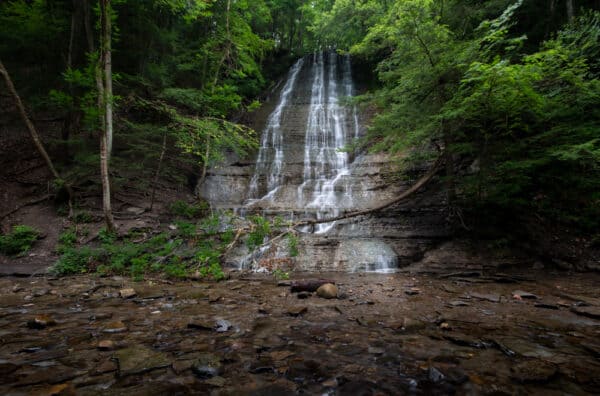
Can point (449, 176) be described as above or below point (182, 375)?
above

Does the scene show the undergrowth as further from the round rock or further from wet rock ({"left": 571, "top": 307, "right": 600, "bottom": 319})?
wet rock ({"left": 571, "top": 307, "right": 600, "bottom": 319})

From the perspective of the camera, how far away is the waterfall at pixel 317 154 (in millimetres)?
12438

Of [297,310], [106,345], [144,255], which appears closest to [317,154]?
[144,255]

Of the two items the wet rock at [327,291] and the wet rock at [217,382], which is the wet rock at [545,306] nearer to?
the wet rock at [327,291]

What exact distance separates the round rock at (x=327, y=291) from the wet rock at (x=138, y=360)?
9.78 ft

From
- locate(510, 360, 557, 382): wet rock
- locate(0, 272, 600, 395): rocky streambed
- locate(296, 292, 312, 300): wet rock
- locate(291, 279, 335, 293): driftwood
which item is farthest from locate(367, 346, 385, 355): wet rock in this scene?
locate(291, 279, 335, 293): driftwood

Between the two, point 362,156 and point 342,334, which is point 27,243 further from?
point 362,156

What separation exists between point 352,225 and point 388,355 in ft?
24.2

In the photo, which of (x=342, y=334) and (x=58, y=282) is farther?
(x=58, y=282)

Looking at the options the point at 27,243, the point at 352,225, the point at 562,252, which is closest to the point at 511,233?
the point at 562,252

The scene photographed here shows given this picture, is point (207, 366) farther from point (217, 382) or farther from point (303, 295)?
point (303, 295)

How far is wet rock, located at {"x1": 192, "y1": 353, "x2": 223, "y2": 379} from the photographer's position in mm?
2410

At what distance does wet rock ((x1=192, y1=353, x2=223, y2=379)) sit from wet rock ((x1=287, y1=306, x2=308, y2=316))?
64.1 inches

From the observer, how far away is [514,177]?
7305 mm
